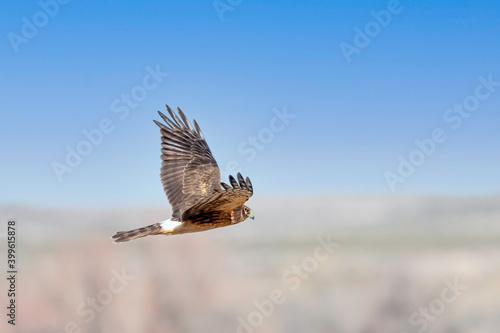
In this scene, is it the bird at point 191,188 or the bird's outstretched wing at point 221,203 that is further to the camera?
the bird at point 191,188

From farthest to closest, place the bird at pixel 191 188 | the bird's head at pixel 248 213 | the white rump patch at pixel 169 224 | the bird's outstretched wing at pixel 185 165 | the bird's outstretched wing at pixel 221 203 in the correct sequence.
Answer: the bird's outstretched wing at pixel 185 165, the bird's head at pixel 248 213, the white rump patch at pixel 169 224, the bird at pixel 191 188, the bird's outstretched wing at pixel 221 203

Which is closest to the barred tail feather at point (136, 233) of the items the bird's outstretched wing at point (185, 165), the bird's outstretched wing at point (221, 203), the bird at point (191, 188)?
the bird at point (191, 188)

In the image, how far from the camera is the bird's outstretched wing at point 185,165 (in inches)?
650

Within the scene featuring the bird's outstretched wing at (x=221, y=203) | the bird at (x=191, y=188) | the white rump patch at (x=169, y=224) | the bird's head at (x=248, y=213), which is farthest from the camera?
the bird's head at (x=248, y=213)

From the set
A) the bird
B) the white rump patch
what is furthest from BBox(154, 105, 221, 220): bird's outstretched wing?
the white rump patch

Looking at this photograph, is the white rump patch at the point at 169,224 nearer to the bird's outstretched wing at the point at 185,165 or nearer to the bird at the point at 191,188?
the bird at the point at 191,188

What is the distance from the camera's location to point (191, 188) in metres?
16.7

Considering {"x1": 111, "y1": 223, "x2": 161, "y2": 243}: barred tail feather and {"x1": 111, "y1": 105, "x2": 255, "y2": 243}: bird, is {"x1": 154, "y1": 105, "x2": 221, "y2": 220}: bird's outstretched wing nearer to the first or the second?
{"x1": 111, "y1": 105, "x2": 255, "y2": 243}: bird

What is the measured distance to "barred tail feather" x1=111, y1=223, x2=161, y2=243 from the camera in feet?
45.2

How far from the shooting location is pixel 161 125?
1773 cm

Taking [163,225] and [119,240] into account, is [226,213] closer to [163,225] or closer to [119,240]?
[163,225]

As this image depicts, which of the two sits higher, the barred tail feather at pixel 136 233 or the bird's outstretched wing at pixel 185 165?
the bird's outstretched wing at pixel 185 165

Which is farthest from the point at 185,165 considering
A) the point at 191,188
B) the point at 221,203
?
the point at 221,203

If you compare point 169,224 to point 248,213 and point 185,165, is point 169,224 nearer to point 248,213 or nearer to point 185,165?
point 248,213
